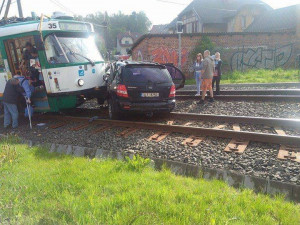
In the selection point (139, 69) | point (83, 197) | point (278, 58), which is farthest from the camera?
point (278, 58)

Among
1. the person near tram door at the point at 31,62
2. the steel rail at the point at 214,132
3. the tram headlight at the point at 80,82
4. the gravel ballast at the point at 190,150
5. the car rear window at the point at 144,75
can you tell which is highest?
the person near tram door at the point at 31,62

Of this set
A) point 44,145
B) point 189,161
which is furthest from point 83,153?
point 189,161

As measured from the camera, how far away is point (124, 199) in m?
3.11

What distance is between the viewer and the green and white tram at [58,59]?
726cm

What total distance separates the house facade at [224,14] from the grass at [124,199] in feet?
113

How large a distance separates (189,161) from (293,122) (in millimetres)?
3330

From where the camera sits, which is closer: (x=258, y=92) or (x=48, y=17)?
(x=48, y=17)

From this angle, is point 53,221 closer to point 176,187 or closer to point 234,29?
point 176,187

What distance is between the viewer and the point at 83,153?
5.03 meters

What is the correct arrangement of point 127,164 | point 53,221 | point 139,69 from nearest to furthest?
point 53,221 < point 127,164 < point 139,69

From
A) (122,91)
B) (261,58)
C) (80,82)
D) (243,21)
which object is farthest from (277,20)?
(80,82)

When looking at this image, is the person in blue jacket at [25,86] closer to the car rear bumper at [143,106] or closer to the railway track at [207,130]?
the railway track at [207,130]

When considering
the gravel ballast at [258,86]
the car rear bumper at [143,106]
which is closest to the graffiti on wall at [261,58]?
the gravel ballast at [258,86]

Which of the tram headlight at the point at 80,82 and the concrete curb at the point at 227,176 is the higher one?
the tram headlight at the point at 80,82
